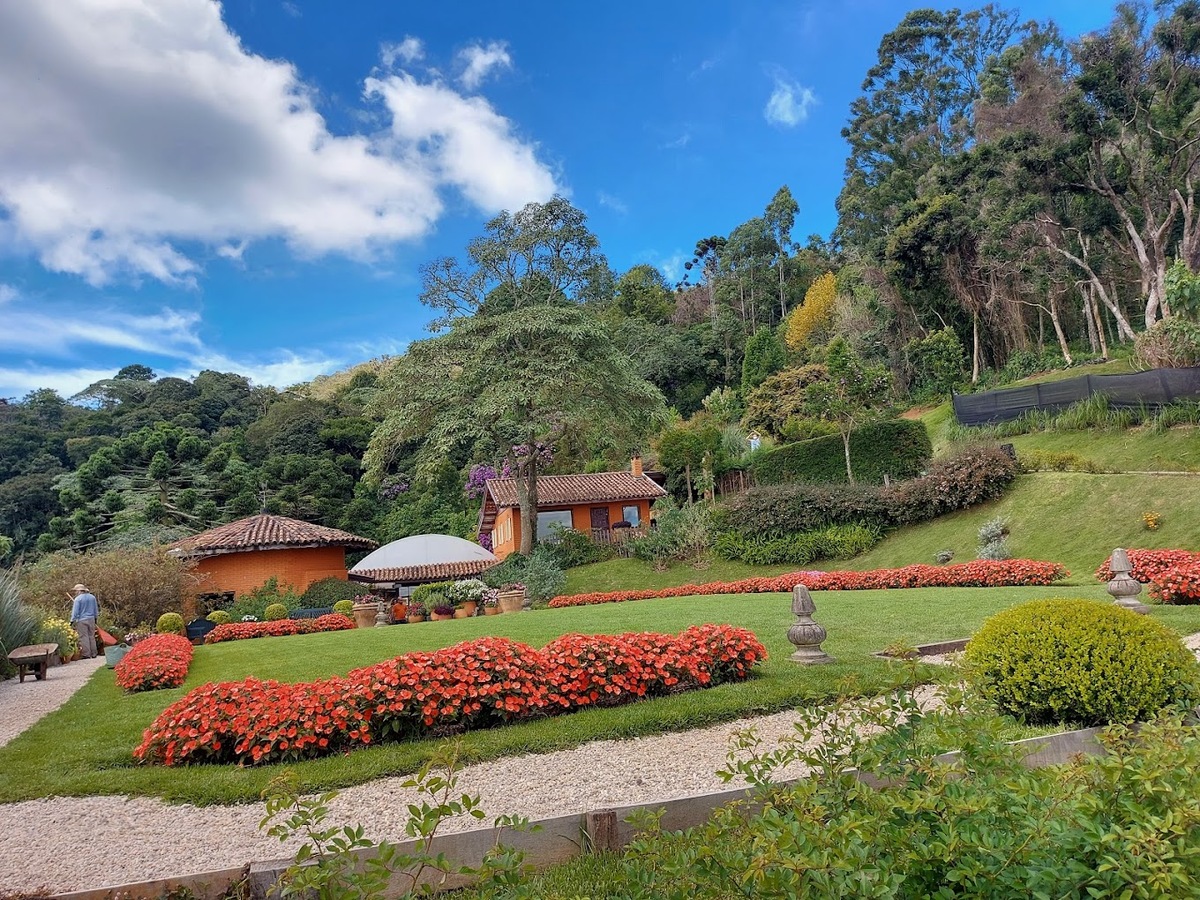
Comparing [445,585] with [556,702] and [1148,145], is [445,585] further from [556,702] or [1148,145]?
[1148,145]

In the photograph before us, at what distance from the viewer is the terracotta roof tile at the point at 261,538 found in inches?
947

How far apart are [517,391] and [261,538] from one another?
11273 millimetres

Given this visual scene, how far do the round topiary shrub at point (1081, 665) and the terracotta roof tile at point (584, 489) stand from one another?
1026 inches

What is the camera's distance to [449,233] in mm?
28750

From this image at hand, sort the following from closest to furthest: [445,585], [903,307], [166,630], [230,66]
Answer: [230,66] → [166,630] → [445,585] → [903,307]

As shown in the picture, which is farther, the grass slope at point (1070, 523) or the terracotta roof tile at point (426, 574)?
the terracotta roof tile at point (426, 574)

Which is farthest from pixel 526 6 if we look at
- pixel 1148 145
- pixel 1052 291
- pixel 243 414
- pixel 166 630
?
pixel 243 414

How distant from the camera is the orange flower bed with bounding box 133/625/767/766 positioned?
17.9 ft

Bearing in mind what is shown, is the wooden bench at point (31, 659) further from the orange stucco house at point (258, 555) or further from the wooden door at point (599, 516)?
the wooden door at point (599, 516)

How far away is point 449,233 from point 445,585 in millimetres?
15785

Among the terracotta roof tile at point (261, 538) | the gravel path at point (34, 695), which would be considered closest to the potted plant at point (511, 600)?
the gravel path at point (34, 695)

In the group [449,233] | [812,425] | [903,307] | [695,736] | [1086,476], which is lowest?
[695,736]

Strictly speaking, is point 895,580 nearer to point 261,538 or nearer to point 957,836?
point 957,836

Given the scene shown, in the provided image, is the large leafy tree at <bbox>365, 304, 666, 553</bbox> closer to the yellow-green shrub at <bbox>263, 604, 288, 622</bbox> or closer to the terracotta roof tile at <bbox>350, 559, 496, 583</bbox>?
the terracotta roof tile at <bbox>350, 559, 496, 583</bbox>
